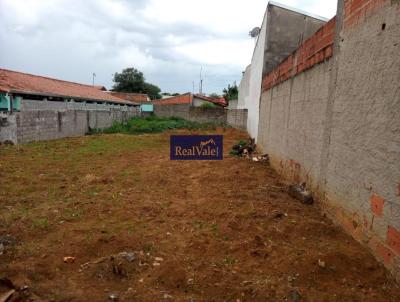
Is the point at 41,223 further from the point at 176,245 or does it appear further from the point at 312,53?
the point at 312,53

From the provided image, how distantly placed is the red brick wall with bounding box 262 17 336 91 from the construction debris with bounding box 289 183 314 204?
1.94 metres

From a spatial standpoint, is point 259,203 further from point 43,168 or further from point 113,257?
point 43,168

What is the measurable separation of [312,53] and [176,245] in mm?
3641

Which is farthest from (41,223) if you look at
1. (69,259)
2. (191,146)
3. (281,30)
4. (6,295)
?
(281,30)

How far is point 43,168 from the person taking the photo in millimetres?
7910

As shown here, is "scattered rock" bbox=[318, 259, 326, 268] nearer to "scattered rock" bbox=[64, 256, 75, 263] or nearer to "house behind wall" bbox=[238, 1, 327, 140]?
"scattered rock" bbox=[64, 256, 75, 263]

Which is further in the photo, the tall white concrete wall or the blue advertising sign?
the blue advertising sign

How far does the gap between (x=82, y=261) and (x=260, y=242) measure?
6.12ft

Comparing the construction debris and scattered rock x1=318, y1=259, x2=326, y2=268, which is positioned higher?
the construction debris

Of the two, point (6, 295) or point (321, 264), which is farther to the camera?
point (321, 264)

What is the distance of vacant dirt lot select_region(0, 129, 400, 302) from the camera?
2.57m

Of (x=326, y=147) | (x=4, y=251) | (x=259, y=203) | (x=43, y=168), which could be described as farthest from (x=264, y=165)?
(x=4, y=251)

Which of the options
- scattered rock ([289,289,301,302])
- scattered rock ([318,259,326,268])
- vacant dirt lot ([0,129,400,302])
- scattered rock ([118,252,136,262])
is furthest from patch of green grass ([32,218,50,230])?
scattered rock ([318,259,326,268])

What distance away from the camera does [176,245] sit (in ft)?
11.5
